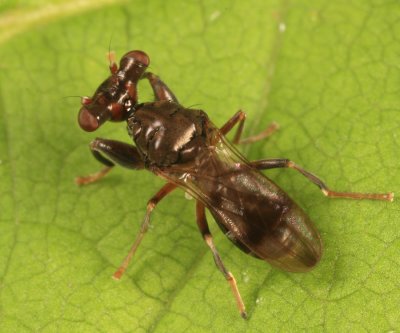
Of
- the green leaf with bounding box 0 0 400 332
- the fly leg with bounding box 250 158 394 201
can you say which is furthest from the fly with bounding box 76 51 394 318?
the green leaf with bounding box 0 0 400 332

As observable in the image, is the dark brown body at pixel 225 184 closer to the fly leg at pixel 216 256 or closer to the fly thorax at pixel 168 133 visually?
the fly thorax at pixel 168 133

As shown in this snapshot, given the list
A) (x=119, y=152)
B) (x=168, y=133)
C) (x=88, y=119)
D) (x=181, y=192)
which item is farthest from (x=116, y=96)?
(x=181, y=192)

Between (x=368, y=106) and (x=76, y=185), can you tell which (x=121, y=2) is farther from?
(x=368, y=106)

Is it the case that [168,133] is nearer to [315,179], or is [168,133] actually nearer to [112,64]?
[112,64]

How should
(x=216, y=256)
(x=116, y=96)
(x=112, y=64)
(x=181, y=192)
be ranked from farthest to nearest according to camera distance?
(x=112, y=64) < (x=181, y=192) < (x=116, y=96) < (x=216, y=256)

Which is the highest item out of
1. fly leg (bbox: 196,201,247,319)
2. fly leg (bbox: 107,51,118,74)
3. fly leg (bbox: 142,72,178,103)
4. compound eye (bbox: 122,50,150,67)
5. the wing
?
compound eye (bbox: 122,50,150,67)

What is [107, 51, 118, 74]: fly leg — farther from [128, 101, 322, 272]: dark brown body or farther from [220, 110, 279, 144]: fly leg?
[220, 110, 279, 144]: fly leg
